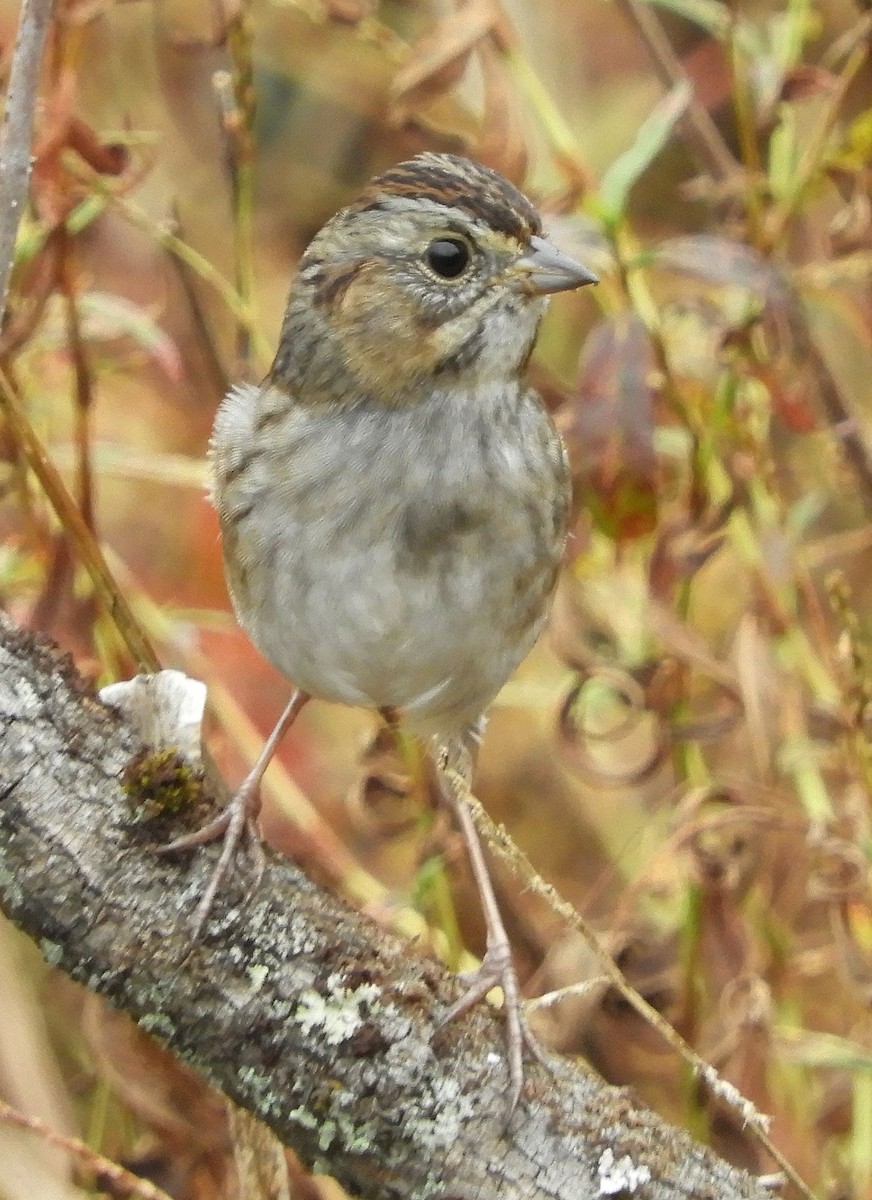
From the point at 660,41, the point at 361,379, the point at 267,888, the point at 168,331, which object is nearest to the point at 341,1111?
the point at 267,888

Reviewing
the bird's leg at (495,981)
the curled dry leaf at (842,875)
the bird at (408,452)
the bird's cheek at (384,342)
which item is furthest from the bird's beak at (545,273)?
the curled dry leaf at (842,875)

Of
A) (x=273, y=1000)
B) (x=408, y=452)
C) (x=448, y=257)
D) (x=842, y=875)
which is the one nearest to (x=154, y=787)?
(x=273, y=1000)

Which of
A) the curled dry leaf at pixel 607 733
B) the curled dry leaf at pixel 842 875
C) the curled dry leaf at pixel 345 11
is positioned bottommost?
the curled dry leaf at pixel 842 875

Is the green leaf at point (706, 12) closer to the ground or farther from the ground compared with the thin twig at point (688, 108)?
farther from the ground

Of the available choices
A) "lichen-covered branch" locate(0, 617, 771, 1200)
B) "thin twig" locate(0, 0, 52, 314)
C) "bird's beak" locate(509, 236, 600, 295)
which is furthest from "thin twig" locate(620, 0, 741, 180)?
"lichen-covered branch" locate(0, 617, 771, 1200)

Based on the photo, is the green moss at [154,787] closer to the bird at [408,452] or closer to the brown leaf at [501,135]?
the bird at [408,452]

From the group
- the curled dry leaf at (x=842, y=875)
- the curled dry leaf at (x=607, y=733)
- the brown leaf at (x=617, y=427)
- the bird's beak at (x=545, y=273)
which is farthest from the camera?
the curled dry leaf at (x=607, y=733)
